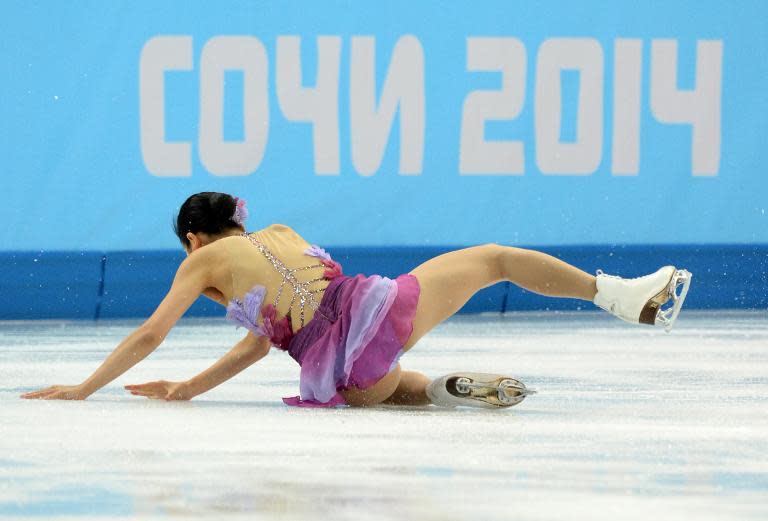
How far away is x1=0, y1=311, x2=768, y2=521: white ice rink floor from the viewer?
2.15 m

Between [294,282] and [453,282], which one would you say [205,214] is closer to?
[294,282]

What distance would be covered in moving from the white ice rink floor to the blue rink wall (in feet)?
6.72

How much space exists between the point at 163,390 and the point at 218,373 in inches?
6.2

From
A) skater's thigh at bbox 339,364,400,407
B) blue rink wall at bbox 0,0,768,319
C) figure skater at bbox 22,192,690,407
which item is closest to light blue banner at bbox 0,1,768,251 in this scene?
blue rink wall at bbox 0,0,768,319

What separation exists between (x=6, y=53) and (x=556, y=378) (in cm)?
353

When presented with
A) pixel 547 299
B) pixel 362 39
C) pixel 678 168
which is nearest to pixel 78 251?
pixel 362 39

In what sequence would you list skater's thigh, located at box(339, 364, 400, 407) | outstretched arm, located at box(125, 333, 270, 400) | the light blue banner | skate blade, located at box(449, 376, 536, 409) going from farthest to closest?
the light blue banner, outstretched arm, located at box(125, 333, 270, 400), skater's thigh, located at box(339, 364, 400, 407), skate blade, located at box(449, 376, 536, 409)

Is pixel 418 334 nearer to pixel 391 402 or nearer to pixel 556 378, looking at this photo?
pixel 391 402

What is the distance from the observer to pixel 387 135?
690cm

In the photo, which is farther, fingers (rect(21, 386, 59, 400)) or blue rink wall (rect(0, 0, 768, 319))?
blue rink wall (rect(0, 0, 768, 319))

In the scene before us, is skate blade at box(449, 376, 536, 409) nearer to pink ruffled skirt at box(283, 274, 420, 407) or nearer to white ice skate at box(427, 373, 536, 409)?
white ice skate at box(427, 373, 536, 409)

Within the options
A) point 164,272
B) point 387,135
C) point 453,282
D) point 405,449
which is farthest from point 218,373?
point 387,135

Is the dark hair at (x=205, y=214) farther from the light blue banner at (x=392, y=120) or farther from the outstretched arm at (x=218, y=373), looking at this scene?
the light blue banner at (x=392, y=120)

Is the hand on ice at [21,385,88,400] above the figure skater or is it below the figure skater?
below
